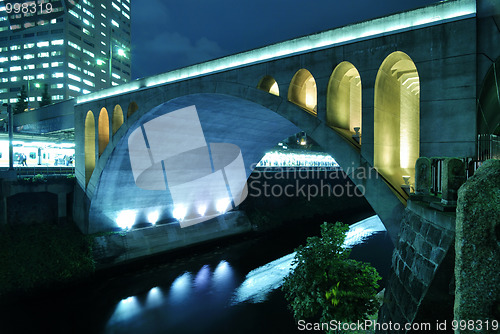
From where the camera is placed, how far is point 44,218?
26.1m

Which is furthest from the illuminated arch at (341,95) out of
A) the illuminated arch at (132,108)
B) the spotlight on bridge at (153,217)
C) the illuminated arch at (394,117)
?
the spotlight on bridge at (153,217)

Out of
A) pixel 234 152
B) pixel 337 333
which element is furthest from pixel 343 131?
pixel 234 152

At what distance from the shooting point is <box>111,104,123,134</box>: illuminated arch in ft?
83.2

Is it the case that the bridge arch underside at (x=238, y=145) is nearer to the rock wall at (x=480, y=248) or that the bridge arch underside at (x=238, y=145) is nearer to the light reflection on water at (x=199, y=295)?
the rock wall at (x=480, y=248)

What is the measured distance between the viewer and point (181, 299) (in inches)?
803

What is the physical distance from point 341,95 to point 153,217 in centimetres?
2271

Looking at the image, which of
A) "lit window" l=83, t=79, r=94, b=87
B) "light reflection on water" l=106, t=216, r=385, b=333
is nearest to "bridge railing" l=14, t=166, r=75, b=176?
"light reflection on water" l=106, t=216, r=385, b=333

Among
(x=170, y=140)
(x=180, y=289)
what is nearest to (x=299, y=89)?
(x=170, y=140)

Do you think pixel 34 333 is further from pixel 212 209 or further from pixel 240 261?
pixel 212 209

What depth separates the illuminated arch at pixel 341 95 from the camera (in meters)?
13.8

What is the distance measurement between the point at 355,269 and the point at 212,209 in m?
27.1

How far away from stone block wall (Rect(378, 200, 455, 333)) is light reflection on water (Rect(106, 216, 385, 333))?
11054mm

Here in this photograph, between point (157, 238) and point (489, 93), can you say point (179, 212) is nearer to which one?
point (157, 238)

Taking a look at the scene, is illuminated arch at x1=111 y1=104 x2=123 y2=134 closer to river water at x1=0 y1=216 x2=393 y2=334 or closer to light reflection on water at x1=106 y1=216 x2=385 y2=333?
river water at x1=0 y1=216 x2=393 y2=334
